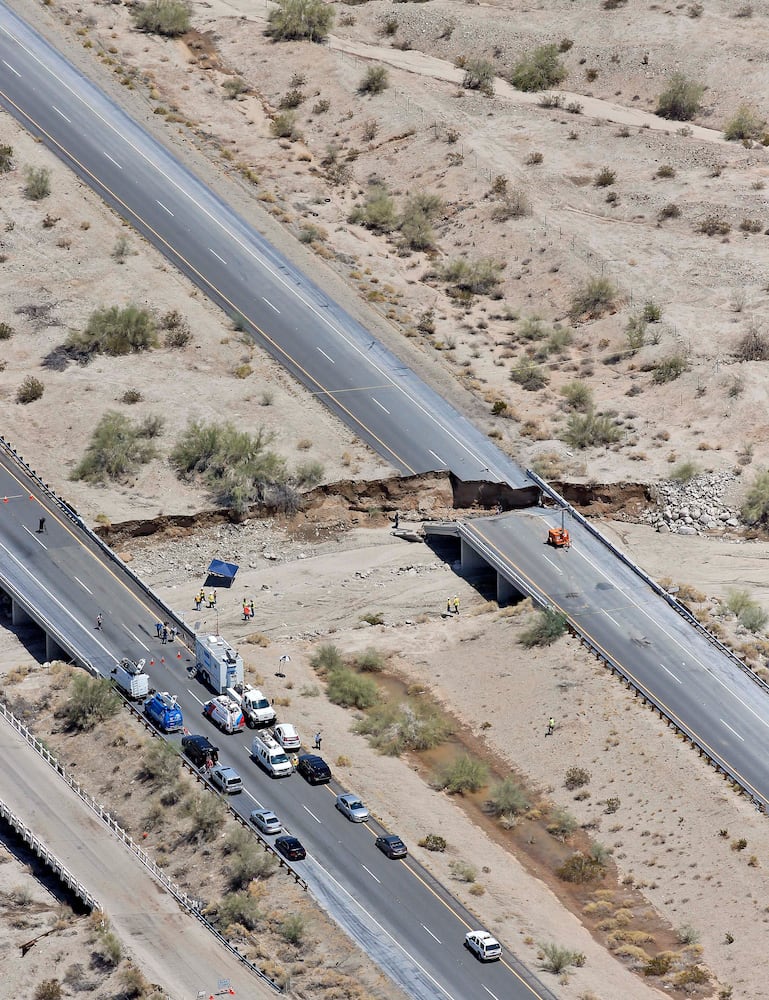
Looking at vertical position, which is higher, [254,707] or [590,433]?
[590,433]

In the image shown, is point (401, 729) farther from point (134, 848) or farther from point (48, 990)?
point (48, 990)

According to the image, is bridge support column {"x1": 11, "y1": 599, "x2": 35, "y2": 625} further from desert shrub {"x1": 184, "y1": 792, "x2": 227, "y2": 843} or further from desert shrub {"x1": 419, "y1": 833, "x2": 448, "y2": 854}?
desert shrub {"x1": 419, "y1": 833, "x2": 448, "y2": 854}

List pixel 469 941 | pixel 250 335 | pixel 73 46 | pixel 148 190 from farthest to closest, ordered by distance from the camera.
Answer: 1. pixel 73 46
2. pixel 148 190
3. pixel 250 335
4. pixel 469 941

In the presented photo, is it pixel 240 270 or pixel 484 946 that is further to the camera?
pixel 240 270

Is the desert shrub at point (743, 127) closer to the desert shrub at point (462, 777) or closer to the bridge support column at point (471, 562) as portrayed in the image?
the bridge support column at point (471, 562)

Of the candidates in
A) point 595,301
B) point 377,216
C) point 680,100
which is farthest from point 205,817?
point 680,100

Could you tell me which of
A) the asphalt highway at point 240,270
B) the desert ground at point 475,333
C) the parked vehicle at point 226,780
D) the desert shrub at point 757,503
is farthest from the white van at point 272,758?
the desert shrub at point 757,503

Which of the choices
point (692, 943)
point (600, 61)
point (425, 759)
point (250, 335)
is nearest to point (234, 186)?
point (250, 335)

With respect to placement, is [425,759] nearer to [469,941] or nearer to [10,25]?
A: [469,941]
